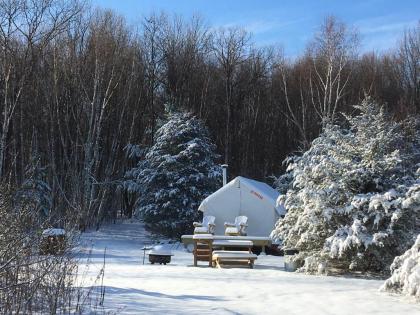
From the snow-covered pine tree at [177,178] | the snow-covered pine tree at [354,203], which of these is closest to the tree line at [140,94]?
the snow-covered pine tree at [177,178]

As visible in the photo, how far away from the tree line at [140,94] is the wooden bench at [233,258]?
10.1 meters

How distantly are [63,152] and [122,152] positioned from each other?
14.2ft

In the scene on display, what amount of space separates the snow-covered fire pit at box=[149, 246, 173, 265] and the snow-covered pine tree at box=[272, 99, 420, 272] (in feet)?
10.0

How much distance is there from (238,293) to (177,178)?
1402 centimetres

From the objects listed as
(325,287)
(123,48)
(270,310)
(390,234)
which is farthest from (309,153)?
(123,48)

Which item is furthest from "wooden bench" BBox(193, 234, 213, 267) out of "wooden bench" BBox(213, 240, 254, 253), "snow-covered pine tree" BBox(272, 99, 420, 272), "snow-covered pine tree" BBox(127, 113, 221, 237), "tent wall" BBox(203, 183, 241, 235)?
"snow-covered pine tree" BBox(127, 113, 221, 237)

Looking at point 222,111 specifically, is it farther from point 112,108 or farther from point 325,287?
point 325,287

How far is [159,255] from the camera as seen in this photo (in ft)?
48.6

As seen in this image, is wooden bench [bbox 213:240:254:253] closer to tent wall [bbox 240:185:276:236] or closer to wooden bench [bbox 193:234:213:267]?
wooden bench [bbox 193:234:213:267]

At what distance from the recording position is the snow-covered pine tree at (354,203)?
12.9 m

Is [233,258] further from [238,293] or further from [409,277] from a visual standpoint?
[409,277]

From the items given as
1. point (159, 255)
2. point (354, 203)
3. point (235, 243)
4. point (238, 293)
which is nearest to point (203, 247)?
point (235, 243)

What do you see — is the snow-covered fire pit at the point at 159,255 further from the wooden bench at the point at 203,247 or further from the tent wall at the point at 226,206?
the tent wall at the point at 226,206

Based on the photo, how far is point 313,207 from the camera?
13.9 metres
